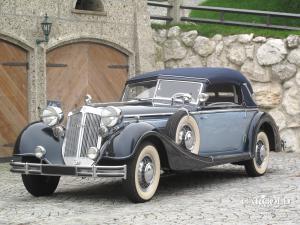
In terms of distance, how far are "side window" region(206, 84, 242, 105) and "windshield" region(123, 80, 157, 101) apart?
761 millimetres

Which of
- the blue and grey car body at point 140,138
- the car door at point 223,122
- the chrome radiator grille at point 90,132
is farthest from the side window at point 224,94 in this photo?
the chrome radiator grille at point 90,132

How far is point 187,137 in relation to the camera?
8.23 meters

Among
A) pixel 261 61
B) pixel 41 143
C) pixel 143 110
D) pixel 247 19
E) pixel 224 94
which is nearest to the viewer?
pixel 41 143

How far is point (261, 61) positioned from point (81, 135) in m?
7.00

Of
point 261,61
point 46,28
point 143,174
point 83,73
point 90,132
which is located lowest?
point 143,174

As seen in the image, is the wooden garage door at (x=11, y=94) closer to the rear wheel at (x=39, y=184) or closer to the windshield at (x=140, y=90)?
the windshield at (x=140, y=90)

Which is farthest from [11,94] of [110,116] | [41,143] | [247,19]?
[247,19]

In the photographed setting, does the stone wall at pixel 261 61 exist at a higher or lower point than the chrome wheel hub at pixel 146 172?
higher

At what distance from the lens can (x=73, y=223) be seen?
6.34 m

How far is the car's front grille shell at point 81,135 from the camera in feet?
25.0

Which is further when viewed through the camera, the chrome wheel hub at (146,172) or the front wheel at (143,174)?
the chrome wheel hub at (146,172)

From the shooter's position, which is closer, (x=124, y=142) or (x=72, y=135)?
(x=124, y=142)

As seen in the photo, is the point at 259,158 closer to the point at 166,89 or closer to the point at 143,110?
the point at 166,89

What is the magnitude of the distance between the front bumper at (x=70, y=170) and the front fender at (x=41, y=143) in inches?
8.0
